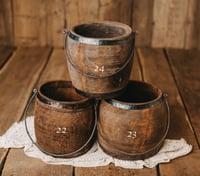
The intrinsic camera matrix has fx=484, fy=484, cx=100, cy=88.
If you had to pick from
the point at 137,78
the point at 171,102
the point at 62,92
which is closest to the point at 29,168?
the point at 62,92

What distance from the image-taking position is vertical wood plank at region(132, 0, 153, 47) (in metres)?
2.19

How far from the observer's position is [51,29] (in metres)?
2.25

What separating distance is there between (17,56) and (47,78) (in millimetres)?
319

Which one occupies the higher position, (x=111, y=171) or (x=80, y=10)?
(x=80, y=10)

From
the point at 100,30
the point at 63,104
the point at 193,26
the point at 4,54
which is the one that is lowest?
the point at 4,54

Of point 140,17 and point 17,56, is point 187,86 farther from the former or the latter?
point 17,56

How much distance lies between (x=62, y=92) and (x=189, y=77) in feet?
2.31

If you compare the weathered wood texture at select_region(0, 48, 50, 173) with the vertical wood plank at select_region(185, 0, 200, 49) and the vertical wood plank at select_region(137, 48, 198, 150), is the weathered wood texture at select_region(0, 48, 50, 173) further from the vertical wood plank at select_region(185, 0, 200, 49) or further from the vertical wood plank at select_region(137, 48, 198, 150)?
the vertical wood plank at select_region(185, 0, 200, 49)

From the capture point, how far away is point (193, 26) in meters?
2.22

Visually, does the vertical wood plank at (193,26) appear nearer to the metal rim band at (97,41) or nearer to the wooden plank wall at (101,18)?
the wooden plank wall at (101,18)

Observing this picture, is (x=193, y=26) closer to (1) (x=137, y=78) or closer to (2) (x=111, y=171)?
(1) (x=137, y=78)

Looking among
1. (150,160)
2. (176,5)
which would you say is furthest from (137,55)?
(150,160)

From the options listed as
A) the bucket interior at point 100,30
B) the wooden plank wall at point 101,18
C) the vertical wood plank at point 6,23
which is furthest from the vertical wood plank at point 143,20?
the bucket interior at point 100,30

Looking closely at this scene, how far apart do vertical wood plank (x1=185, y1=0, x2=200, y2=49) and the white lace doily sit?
94 cm
